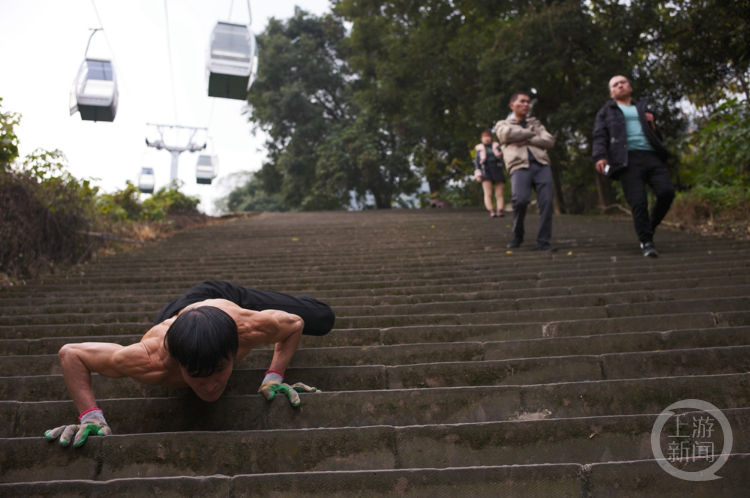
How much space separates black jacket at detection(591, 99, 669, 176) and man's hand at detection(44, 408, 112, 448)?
14.4 feet

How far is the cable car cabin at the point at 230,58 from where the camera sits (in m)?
6.71

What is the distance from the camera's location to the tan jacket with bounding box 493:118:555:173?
5.68m

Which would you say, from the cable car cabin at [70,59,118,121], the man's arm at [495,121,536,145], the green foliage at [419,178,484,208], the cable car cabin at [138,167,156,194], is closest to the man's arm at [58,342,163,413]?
the man's arm at [495,121,536,145]

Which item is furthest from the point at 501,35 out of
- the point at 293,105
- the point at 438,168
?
the point at 293,105

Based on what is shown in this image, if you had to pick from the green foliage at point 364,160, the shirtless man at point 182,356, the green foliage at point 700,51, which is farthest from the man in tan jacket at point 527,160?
the green foliage at point 364,160

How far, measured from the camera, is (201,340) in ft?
6.48

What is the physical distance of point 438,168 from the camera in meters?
22.1

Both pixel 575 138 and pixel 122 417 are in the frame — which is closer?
pixel 122 417

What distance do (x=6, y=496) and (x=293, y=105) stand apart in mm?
24152

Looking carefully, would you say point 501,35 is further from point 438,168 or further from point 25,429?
point 25,429

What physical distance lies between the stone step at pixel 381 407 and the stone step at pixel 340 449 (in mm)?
240

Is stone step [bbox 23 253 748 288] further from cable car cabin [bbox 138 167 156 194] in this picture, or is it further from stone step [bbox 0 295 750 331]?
cable car cabin [bbox 138 167 156 194]

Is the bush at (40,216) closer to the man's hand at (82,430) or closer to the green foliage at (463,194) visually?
the man's hand at (82,430)

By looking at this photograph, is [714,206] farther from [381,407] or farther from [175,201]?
[175,201]
